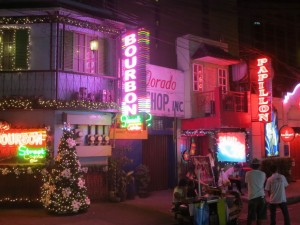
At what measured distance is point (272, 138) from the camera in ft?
66.9

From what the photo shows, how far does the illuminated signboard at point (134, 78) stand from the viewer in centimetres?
1441

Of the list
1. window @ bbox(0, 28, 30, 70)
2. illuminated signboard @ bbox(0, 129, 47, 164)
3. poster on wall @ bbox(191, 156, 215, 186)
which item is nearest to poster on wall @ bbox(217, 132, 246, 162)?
poster on wall @ bbox(191, 156, 215, 186)

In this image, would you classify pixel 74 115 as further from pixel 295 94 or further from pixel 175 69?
pixel 295 94

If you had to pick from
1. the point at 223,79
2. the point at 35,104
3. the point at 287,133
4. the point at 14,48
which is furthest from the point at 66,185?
the point at 287,133

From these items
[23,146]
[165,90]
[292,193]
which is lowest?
[292,193]

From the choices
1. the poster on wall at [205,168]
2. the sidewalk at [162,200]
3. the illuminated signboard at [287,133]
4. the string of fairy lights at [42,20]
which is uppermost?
the string of fairy lights at [42,20]

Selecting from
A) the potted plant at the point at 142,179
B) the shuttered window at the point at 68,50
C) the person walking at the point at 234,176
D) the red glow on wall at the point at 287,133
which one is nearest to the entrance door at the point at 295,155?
the red glow on wall at the point at 287,133

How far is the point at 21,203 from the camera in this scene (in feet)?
44.0

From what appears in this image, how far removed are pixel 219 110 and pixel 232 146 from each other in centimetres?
231

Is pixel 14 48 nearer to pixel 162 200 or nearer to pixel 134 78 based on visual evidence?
pixel 134 78

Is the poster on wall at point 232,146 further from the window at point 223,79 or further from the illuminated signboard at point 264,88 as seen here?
the window at point 223,79

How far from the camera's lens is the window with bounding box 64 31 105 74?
47.2 ft

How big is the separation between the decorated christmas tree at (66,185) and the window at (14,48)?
139 inches

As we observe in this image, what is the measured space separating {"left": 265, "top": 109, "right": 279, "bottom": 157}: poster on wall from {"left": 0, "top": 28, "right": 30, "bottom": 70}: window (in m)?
12.3
